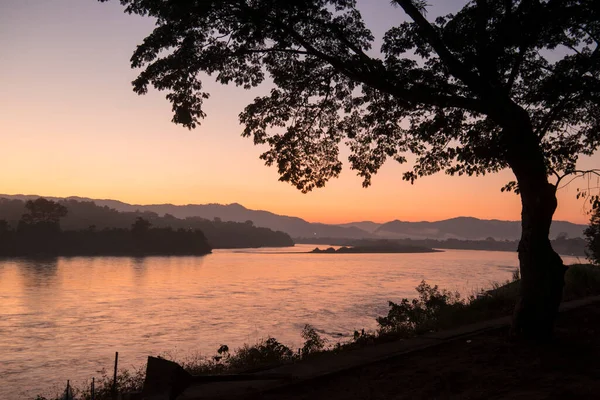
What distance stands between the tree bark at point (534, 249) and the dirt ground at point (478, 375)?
0.53m

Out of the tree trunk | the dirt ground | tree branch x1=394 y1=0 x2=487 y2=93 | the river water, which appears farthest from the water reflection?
the tree trunk

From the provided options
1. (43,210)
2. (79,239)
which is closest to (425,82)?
(79,239)

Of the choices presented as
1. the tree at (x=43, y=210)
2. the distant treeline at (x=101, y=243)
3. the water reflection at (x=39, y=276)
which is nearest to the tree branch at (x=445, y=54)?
the water reflection at (x=39, y=276)

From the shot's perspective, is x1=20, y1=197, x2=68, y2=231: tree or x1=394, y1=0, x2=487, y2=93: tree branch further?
x1=20, y1=197, x2=68, y2=231: tree

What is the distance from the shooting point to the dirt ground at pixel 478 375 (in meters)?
7.34

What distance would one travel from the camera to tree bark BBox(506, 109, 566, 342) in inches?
401

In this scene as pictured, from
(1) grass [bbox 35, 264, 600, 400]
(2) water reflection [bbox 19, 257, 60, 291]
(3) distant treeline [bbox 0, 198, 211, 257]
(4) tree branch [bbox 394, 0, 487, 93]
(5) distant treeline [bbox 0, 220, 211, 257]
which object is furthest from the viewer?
(3) distant treeline [bbox 0, 198, 211, 257]

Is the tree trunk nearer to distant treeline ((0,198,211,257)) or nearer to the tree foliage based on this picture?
the tree foliage

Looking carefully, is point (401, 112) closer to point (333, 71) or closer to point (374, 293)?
point (333, 71)

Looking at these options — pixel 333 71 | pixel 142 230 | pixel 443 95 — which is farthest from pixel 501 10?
pixel 142 230

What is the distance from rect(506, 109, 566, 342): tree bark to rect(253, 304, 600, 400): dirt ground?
53 cm

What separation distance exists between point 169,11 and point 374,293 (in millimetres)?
57474

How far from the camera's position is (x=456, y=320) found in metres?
14.4

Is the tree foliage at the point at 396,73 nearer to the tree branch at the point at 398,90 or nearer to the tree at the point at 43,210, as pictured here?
the tree branch at the point at 398,90
